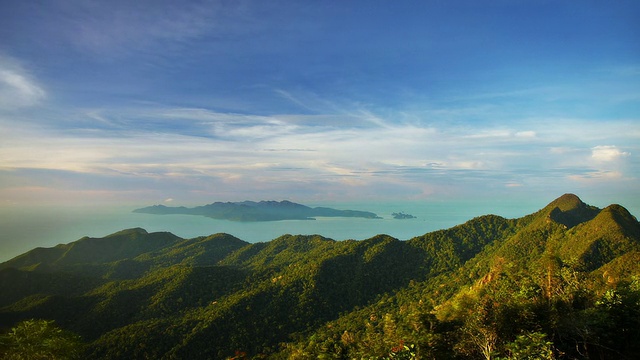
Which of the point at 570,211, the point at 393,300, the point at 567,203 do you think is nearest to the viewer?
the point at 393,300

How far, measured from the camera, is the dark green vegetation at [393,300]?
13.1 m

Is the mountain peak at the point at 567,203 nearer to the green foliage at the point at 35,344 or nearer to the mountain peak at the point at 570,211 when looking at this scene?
the mountain peak at the point at 570,211

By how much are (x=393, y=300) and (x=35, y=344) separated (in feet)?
194

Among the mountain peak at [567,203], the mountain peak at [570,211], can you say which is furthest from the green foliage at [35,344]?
the mountain peak at [567,203]

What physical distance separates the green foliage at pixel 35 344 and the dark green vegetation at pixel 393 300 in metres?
0.32

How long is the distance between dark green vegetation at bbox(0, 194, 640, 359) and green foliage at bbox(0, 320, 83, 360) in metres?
0.32

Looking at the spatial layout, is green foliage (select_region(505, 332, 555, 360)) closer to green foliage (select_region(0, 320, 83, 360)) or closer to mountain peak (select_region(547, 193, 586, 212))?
green foliage (select_region(0, 320, 83, 360))

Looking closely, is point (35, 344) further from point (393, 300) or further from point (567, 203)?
point (567, 203)

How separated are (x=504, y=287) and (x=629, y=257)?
3078 centimetres

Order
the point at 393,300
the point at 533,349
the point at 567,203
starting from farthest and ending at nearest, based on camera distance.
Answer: the point at 567,203 < the point at 393,300 < the point at 533,349

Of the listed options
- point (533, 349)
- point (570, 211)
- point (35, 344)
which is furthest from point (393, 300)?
point (35, 344)

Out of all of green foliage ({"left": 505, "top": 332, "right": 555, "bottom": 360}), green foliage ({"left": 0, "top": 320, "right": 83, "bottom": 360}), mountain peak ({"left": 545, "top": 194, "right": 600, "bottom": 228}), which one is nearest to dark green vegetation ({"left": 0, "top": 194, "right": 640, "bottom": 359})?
green foliage ({"left": 505, "top": 332, "right": 555, "bottom": 360})

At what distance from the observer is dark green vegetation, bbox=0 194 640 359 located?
1309cm

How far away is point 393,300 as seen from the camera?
63.4 m
